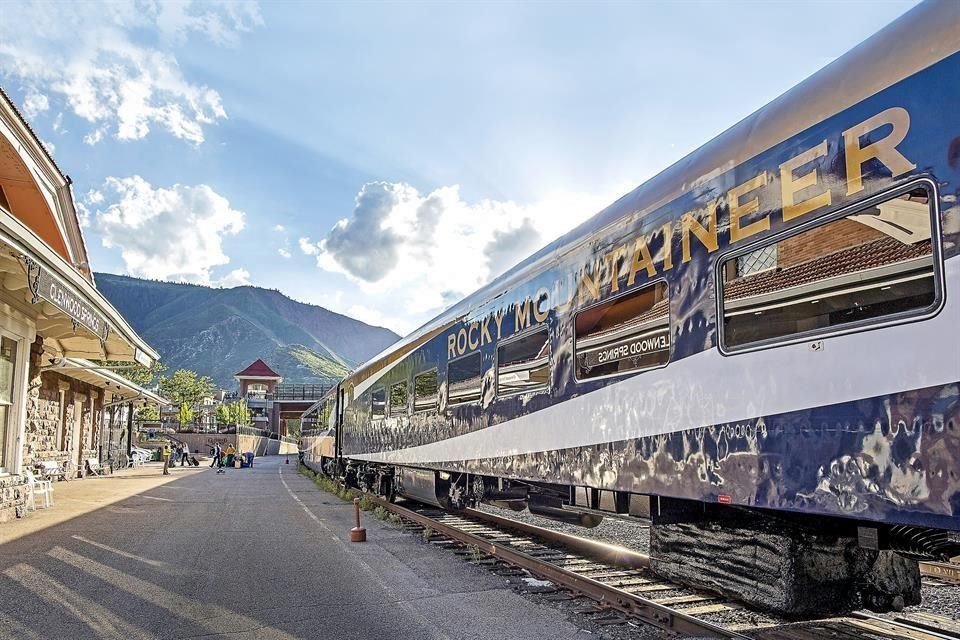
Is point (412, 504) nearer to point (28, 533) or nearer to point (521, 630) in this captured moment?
point (28, 533)

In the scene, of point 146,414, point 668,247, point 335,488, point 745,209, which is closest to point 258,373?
point 146,414

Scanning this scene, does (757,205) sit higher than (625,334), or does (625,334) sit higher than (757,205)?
(757,205)

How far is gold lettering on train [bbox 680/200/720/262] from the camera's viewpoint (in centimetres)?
437

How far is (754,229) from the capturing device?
4035mm

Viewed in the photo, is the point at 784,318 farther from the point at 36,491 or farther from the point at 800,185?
the point at 36,491

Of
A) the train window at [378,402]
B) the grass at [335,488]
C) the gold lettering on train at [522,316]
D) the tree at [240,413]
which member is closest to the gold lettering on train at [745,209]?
the gold lettering on train at [522,316]

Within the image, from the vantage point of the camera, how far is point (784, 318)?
3824mm

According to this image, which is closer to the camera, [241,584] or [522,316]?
[241,584]

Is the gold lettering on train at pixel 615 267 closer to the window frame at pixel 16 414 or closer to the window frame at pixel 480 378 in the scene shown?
the window frame at pixel 480 378

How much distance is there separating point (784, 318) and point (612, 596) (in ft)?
9.50

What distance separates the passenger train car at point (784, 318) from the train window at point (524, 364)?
39mm

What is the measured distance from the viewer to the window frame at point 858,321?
121 inches

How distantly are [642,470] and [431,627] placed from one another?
1.99m

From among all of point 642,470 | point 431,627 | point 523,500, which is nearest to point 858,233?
point 642,470
